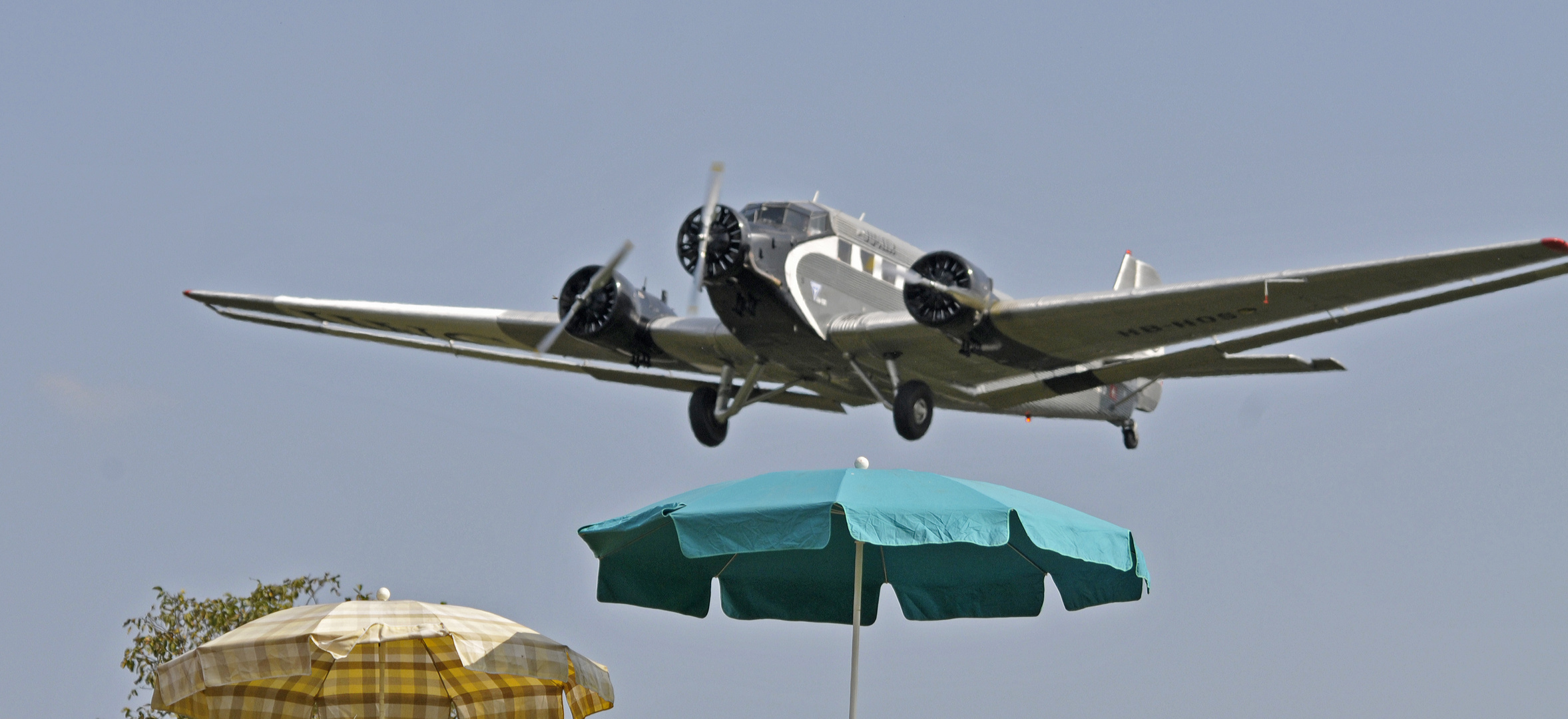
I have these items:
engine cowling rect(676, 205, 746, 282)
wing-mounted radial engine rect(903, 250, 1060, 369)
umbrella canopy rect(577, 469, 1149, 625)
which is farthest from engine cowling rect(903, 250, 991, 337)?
umbrella canopy rect(577, 469, 1149, 625)

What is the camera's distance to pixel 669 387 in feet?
66.1

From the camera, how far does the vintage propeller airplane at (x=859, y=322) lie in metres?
15.6

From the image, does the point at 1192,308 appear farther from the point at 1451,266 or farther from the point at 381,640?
the point at 381,640

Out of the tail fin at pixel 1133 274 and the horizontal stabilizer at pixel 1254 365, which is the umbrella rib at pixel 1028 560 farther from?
the tail fin at pixel 1133 274

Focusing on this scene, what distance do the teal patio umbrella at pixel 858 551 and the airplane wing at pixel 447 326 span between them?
26.3 feet

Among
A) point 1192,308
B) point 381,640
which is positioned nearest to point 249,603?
point 381,640

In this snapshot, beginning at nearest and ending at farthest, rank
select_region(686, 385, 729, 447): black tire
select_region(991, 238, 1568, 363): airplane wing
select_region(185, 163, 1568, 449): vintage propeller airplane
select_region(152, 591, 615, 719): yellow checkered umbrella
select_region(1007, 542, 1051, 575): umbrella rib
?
1. select_region(152, 591, 615, 719): yellow checkered umbrella
2. select_region(1007, 542, 1051, 575): umbrella rib
3. select_region(991, 238, 1568, 363): airplane wing
4. select_region(185, 163, 1568, 449): vintage propeller airplane
5. select_region(686, 385, 729, 447): black tire

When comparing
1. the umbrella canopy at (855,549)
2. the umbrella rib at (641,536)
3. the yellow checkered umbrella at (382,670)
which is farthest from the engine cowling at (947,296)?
the yellow checkered umbrella at (382,670)

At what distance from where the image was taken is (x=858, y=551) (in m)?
10.2

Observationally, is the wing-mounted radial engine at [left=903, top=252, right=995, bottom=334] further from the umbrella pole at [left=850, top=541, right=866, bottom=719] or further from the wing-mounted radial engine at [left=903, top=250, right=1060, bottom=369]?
the umbrella pole at [left=850, top=541, right=866, bottom=719]

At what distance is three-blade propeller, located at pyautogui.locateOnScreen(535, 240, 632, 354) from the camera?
1709cm

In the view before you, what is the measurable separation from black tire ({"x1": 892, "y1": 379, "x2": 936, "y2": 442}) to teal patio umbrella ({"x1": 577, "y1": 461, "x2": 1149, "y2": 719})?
588 centimetres

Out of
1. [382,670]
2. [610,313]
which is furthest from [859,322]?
[382,670]

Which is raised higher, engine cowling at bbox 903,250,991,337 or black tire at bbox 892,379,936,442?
engine cowling at bbox 903,250,991,337
